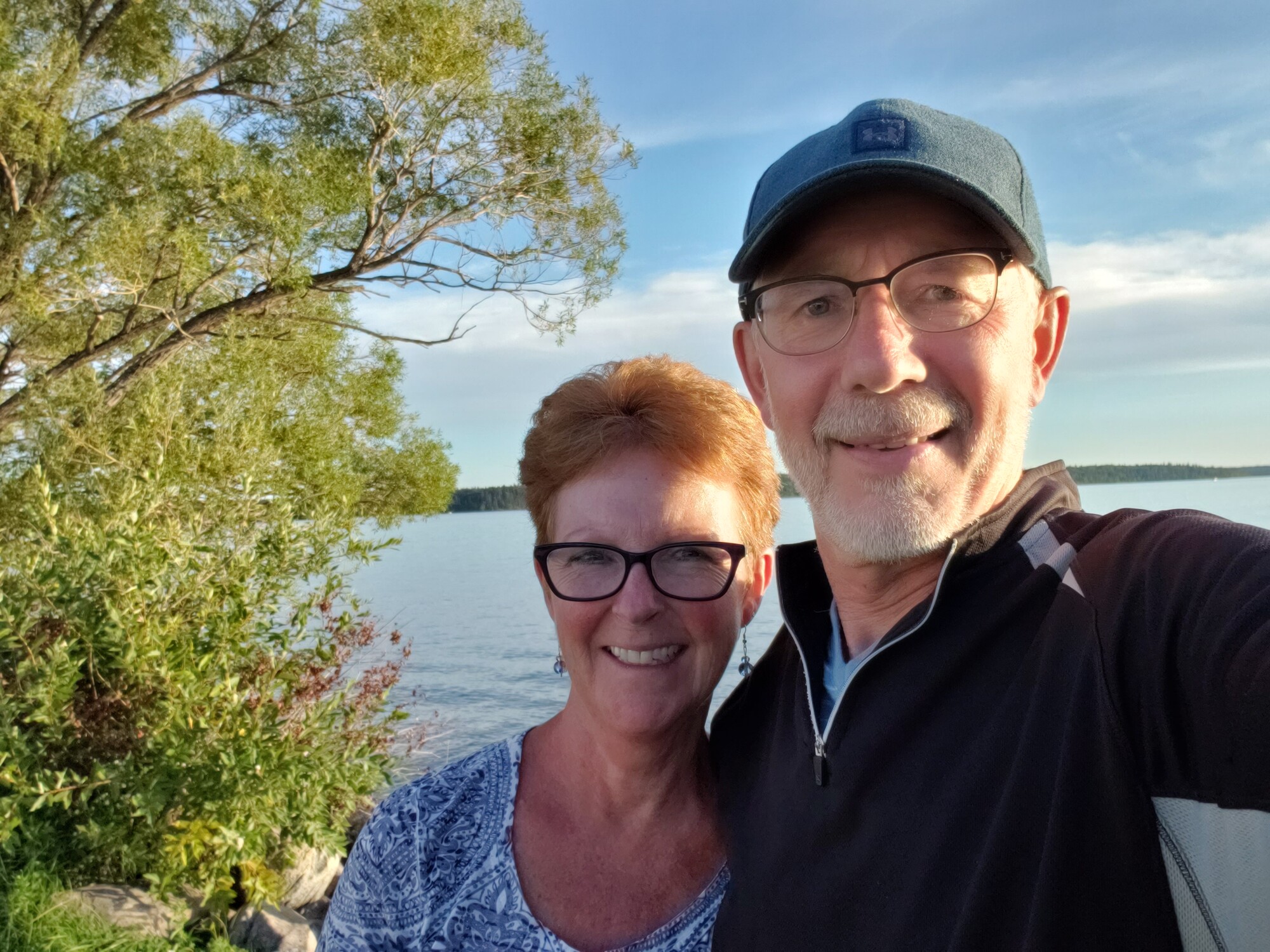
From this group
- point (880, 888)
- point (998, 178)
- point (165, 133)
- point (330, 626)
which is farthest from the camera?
point (165, 133)

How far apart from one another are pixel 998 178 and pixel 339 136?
12.9 meters

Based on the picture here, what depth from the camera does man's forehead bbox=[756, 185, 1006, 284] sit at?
1605 millimetres

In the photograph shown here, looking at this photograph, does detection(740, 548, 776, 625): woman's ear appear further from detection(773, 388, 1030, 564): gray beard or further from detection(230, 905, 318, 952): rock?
detection(230, 905, 318, 952): rock

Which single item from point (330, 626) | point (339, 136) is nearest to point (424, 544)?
point (339, 136)

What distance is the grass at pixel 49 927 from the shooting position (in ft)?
15.2

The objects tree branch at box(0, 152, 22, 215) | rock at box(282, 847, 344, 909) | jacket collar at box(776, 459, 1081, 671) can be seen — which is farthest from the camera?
tree branch at box(0, 152, 22, 215)

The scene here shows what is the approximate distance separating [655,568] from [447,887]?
0.82 m

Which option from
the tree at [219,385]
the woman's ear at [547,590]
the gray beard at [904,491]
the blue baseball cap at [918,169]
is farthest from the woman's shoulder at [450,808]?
the tree at [219,385]

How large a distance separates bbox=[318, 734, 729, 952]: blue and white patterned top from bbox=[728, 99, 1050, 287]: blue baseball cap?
136 cm

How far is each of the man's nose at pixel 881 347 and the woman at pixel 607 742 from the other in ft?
1.82

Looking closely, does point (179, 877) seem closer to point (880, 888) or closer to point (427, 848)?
point (427, 848)

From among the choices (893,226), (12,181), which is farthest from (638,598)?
(12,181)

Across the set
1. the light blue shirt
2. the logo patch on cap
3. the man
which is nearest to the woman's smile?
the man

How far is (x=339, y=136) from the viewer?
1277 centimetres
